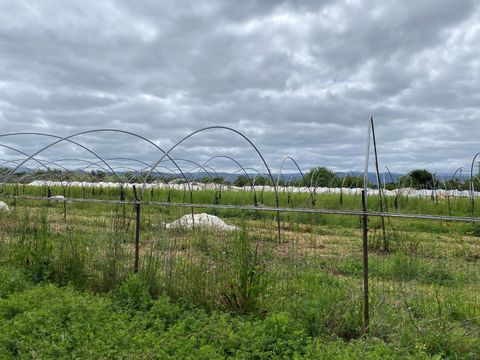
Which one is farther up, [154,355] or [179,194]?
[179,194]

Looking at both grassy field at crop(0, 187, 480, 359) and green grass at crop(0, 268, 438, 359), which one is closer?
green grass at crop(0, 268, 438, 359)

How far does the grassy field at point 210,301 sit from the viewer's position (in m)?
3.18

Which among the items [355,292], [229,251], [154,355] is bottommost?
[154,355]

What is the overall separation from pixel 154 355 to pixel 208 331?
56cm

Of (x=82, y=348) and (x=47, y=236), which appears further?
(x=47, y=236)

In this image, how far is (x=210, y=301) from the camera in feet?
13.8

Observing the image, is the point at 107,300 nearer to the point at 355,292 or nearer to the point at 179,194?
the point at 355,292

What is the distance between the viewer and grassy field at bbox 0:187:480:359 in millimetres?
3184

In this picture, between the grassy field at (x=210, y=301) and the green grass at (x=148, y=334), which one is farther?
the grassy field at (x=210, y=301)

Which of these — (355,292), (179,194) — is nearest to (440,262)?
(355,292)

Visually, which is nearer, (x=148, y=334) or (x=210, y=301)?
(x=148, y=334)

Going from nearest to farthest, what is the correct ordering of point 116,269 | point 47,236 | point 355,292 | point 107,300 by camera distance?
point 355,292, point 107,300, point 116,269, point 47,236

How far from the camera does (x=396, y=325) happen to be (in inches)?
140

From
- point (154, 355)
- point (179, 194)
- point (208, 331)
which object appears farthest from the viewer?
point (179, 194)
